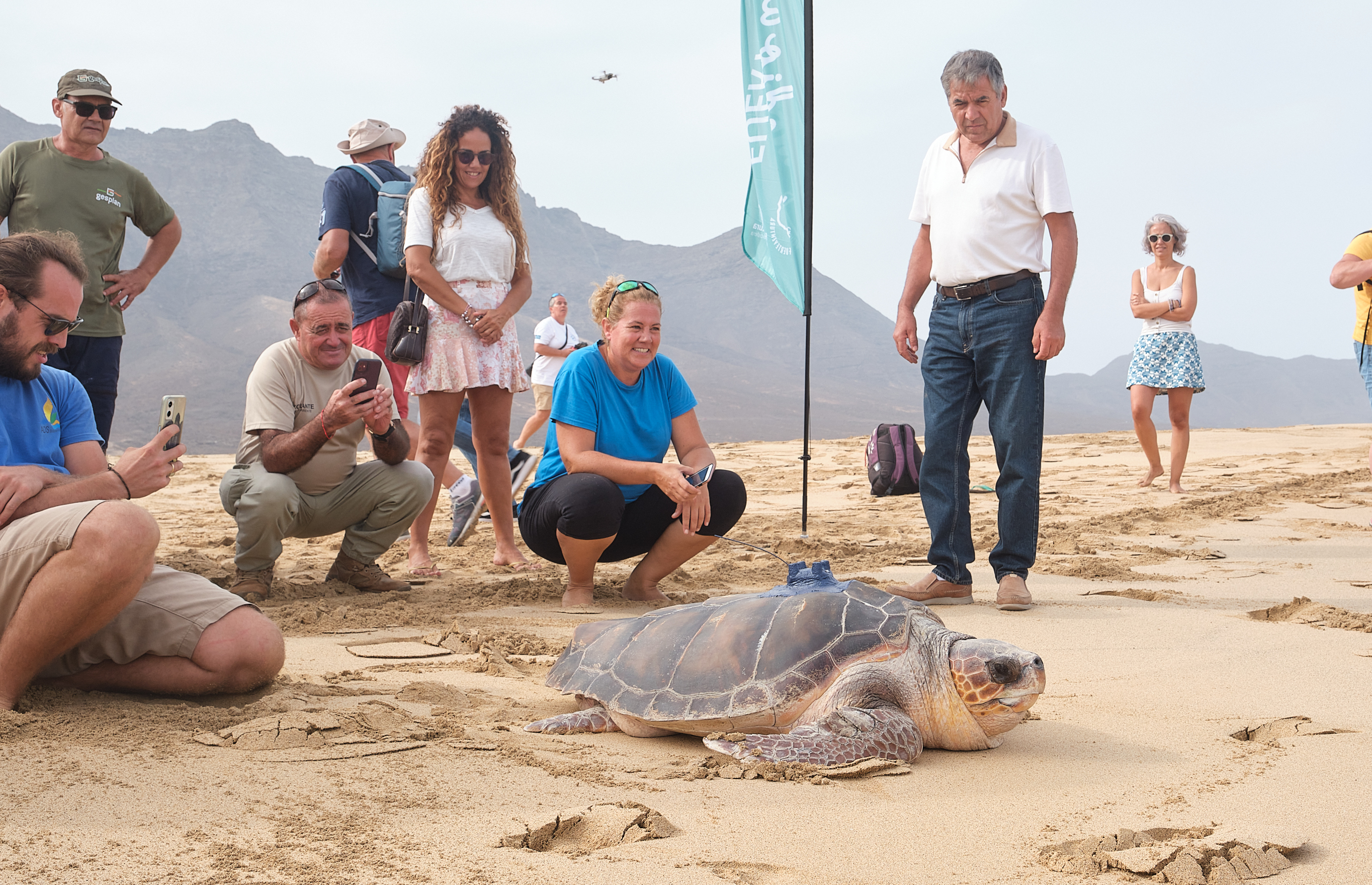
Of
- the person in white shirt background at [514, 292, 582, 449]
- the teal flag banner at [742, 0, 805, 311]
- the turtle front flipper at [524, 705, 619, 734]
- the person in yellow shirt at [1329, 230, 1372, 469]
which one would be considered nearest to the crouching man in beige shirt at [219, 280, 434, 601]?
the turtle front flipper at [524, 705, 619, 734]

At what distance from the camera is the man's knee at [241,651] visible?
2184 mm

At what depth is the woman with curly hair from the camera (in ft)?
13.3

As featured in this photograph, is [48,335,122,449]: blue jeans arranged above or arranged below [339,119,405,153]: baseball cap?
below

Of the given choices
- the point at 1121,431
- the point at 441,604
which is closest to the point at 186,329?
the point at 1121,431

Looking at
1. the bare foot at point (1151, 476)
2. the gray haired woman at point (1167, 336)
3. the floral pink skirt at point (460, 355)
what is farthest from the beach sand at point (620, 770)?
the bare foot at point (1151, 476)

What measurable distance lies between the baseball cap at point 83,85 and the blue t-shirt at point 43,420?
2.11 meters

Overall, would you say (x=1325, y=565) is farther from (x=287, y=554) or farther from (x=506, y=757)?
(x=287, y=554)

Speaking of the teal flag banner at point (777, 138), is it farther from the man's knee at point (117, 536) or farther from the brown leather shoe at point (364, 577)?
the man's knee at point (117, 536)

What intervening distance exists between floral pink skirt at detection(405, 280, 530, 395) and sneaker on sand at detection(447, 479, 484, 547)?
1.03m

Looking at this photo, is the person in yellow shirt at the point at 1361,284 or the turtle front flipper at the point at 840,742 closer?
the turtle front flipper at the point at 840,742

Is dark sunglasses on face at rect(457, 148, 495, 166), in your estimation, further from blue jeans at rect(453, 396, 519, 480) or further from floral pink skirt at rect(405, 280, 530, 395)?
blue jeans at rect(453, 396, 519, 480)

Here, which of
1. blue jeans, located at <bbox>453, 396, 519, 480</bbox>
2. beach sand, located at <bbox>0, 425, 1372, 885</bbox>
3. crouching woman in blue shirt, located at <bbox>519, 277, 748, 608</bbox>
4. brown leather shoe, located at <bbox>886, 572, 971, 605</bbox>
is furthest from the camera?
blue jeans, located at <bbox>453, 396, 519, 480</bbox>

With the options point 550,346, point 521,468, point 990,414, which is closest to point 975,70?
point 990,414

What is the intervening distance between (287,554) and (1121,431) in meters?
11.4
